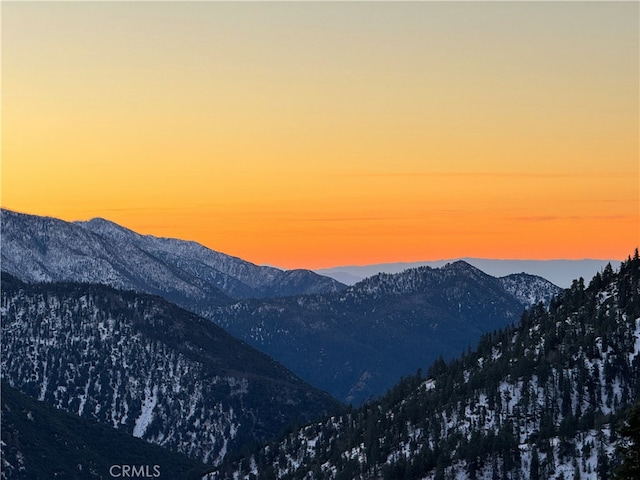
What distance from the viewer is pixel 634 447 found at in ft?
411

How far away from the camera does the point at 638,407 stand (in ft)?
411

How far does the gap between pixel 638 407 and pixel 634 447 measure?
4.29m
